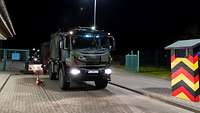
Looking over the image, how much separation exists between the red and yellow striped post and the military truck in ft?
13.8

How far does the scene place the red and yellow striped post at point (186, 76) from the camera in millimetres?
13898

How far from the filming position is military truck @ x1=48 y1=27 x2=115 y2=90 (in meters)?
18.2

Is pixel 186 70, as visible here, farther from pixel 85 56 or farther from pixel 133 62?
pixel 133 62

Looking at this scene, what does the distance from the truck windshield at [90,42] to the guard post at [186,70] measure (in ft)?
15.2

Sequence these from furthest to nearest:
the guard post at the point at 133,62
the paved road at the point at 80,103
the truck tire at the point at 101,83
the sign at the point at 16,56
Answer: the sign at the point at 16,56 → the guard post at the point at 133,62 → the truck tire at the point at 101,83 → the paved road at the point at 80,103

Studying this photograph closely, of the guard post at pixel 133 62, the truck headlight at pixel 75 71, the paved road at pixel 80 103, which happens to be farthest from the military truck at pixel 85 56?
the guard post at pixel 133 62

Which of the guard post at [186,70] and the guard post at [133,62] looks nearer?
the guard post at [186,70]

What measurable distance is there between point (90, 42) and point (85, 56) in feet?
3.54

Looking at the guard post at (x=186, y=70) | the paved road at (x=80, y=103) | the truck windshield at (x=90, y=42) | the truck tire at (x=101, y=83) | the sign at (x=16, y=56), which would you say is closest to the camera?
the paved road at (x=80, y=103)

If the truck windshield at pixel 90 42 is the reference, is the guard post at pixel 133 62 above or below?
below

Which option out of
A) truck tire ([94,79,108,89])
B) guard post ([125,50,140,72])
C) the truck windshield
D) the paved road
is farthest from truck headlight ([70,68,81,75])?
guard post ([125,50,140,72])

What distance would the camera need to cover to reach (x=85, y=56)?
1822cm

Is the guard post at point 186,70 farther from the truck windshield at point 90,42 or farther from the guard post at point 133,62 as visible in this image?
the guard post at point 133,62

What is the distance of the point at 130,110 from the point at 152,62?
37.1m
